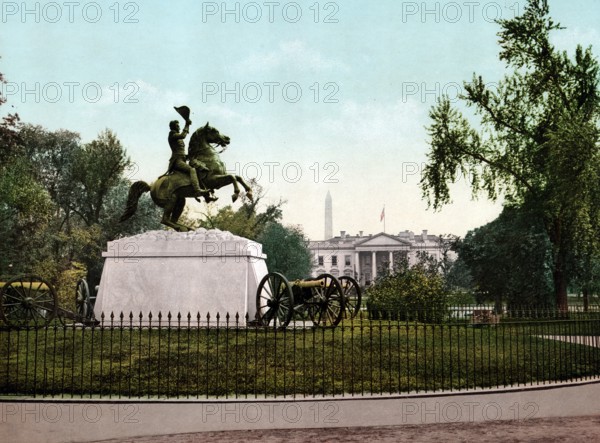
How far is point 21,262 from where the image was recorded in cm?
4053

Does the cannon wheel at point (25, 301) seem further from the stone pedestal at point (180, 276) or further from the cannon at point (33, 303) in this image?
the stone pedestal at point (180, 276)

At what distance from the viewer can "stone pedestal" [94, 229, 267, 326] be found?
17250 millimetres

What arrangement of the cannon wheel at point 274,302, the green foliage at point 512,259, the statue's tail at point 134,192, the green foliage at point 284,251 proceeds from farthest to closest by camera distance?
the green foliage at point 284,251
the green foliage at point 512,259
the statue's tail at point 134,192
the cannon wheel at point 274,302

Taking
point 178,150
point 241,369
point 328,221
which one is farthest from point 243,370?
point 328,221

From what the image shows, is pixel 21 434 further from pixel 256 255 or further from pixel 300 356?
pixel 256 255

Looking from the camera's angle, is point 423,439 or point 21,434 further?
point 21,434

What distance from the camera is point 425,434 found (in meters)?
9.43

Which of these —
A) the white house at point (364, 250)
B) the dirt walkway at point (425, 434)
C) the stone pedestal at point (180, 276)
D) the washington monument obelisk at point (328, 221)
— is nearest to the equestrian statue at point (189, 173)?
the stone pedestal at point (180, 276)

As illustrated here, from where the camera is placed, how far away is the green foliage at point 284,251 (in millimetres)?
50594

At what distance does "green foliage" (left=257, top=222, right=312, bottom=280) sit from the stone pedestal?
105ft

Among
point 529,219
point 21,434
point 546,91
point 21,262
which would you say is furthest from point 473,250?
A: point 21,434

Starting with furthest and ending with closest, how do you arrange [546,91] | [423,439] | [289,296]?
[546,91] → [289,296] → [423,439]

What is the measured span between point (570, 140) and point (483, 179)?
6927 millimetres

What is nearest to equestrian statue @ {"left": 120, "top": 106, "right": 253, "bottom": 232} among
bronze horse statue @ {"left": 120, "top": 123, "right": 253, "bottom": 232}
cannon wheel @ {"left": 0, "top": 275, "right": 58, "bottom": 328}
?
bronze horse statue @ {"left": 120, "top": 123, "right": 253, "bottom": 232}
